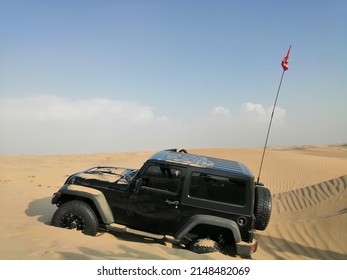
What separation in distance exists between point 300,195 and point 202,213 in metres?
8.92

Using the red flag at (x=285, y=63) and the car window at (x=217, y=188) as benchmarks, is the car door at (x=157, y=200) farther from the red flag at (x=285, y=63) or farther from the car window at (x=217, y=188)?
the red flag at (x=285, y=63)

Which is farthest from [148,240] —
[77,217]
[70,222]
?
[70,222]

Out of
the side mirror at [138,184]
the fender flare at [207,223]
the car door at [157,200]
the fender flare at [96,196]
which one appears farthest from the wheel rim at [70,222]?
the fender flare at [207,223]

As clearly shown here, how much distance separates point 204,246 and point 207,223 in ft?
1.31

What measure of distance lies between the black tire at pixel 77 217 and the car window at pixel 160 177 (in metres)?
1.16

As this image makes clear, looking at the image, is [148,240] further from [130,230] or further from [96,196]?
[96,196]

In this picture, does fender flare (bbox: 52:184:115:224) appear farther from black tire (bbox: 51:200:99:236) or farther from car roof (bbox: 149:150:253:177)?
car roof (bbox: 149:150:253:177)

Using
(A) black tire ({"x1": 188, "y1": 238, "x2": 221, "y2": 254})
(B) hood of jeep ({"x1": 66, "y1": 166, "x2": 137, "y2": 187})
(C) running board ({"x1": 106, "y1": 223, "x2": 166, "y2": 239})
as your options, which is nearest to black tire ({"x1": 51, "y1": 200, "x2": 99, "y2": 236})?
(C) running board ({"x1": 106, "y1": 223, "x2": 166, "y2": 239})

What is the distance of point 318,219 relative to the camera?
32.6 feet

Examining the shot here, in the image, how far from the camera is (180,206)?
6074mm

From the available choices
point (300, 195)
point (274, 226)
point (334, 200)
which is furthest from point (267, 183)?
point (274, 226)

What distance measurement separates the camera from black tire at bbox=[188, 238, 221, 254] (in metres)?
5.80

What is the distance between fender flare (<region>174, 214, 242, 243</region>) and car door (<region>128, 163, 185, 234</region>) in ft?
0.65

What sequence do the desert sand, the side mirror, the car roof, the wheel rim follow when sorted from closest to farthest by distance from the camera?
the desert sand, the side mirror, the car roof, the wheel rim
